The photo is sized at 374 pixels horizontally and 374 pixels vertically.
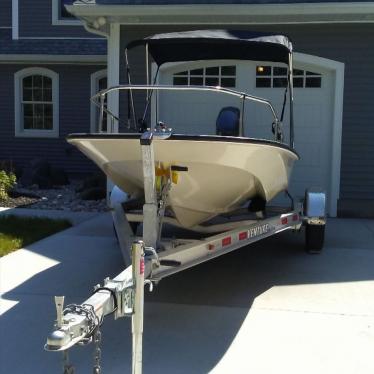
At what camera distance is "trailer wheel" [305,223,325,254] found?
6.67 m

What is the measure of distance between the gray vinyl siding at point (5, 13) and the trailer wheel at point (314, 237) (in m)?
12.4

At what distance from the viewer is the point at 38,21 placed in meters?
15.2

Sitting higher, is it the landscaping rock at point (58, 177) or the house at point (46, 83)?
the house at point (46, 83)

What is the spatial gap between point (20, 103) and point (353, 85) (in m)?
9.28

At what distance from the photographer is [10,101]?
15.0 m

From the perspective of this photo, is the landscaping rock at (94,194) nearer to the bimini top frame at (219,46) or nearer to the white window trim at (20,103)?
the white window trim at (20,103)

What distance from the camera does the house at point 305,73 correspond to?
903 centimetres

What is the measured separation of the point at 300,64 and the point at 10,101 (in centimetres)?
875

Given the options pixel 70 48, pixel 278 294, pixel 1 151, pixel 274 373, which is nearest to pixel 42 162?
pixel 1 151

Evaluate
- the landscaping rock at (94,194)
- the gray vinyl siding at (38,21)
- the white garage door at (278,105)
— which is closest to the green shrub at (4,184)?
the landscaping rock at (94,194)

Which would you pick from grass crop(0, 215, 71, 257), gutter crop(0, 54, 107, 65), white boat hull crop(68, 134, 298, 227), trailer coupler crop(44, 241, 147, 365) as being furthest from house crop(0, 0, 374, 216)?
trailer coupler crop(44, 241, 147, 365)

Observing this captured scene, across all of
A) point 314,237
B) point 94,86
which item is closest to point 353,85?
point 314,237

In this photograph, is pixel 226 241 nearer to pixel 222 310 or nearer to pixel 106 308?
pixel 222 310

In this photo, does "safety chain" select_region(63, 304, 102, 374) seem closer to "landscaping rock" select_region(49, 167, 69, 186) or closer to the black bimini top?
the black bimini top
